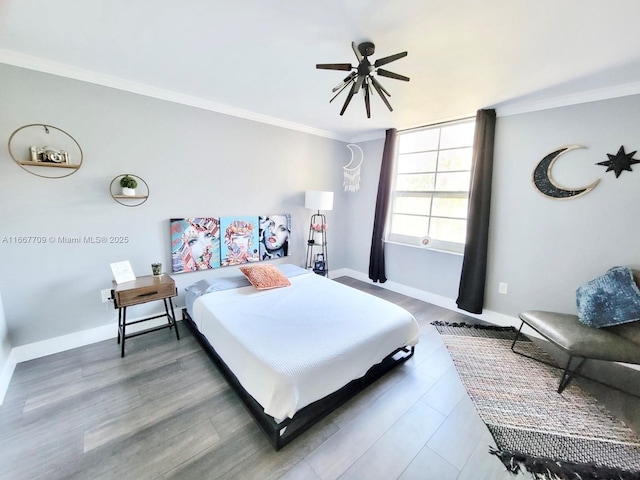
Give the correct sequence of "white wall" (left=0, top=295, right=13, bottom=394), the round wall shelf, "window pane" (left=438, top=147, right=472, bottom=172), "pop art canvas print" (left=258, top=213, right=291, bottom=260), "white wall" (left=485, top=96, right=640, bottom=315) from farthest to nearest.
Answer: "pop art canvas print" (left=258, top=213, right=291, bottom=260), "window pane" (left=438, top=147, right=472, bottom=172), the round wall shelf, "white wall" (left=485, top=96, right=640, bottom=315), "white wall" (left=0, top=295, right=13, bottom=394)

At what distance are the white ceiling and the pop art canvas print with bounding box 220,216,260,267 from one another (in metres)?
1.36

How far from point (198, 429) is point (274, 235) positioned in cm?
229

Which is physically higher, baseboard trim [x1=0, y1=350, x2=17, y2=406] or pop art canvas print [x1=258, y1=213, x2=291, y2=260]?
pop art canvas print [x1=258, y1=213, x2=291, y2=260]

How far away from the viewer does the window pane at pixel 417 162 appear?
343 centimetres

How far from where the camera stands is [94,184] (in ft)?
7.21

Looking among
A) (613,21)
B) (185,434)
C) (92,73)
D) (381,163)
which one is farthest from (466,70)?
(185,434)

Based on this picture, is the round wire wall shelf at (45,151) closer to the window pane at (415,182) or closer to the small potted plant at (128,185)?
the small potted plant at (128,185)

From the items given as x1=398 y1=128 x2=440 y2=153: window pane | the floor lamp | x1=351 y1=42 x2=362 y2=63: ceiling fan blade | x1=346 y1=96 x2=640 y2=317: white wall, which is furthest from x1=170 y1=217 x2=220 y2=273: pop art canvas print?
x1=346 y1=96 x2=640 y2=317: white wall

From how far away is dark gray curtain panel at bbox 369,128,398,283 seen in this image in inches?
144

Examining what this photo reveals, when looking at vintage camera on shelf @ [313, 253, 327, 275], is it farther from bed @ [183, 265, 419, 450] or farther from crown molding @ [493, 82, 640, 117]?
crown molding @ [493, 82, 640, 117]

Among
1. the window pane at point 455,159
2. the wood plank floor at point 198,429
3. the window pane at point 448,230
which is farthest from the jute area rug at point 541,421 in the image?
the window pane at point 455,159

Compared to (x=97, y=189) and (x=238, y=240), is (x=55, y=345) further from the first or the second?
(x=238, y=240)

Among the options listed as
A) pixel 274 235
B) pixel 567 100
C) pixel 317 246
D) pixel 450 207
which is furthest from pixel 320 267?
pixel 567 100

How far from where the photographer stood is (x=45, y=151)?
1939mm
